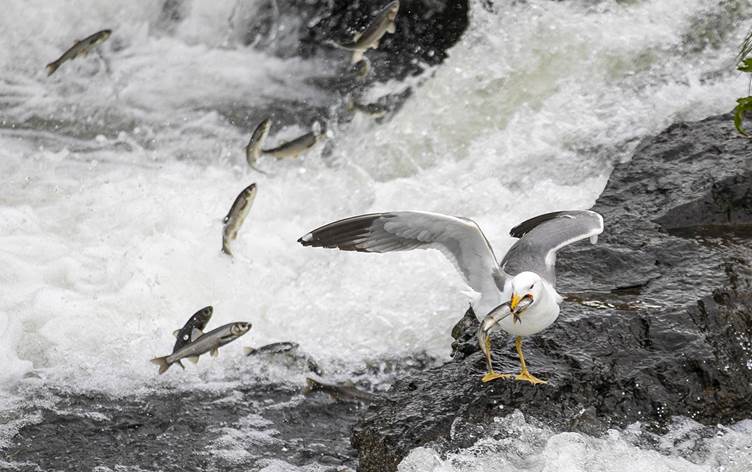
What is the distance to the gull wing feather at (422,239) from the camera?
4254 millimetres

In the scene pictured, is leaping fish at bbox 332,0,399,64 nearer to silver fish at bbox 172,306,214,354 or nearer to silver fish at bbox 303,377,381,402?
silver fish at bbox 172,306,214,354

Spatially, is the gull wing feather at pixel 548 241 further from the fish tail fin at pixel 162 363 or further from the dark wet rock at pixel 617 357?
the fish tail fin at pixel 162 363

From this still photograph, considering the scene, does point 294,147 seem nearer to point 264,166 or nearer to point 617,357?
point 264,166

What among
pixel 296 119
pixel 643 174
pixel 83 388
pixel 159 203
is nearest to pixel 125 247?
pixel 159 203

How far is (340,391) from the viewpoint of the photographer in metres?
5.38

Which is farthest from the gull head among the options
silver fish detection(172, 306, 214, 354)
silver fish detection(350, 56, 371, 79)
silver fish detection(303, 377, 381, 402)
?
silver fish detection(350, 56, 371, 79)

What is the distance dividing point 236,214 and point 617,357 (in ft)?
9.99

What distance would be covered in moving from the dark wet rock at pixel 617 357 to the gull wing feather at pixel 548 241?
0.35m

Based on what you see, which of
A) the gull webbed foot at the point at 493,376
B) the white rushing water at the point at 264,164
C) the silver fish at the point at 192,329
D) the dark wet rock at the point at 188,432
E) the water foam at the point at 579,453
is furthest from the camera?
the white rushing water at the point at 264,164

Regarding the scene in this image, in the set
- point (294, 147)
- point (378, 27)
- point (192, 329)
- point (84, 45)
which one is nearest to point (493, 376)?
point (192, 329)

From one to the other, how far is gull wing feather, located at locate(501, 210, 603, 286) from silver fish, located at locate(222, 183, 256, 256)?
2.32 meters

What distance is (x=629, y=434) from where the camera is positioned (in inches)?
158

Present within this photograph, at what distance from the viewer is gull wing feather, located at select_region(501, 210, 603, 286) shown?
4344mm

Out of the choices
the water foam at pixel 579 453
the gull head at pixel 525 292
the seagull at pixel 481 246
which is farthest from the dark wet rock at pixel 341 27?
the water foam at pixel 579 453
